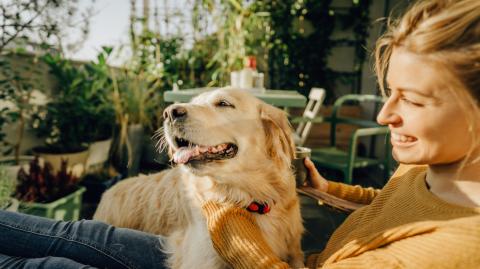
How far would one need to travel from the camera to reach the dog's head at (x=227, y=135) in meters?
1.38

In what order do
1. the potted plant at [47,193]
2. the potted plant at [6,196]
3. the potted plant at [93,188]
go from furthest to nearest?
the potted plant at [93,188] → the potted plant at [47,193] → the potted plant at [6,196]

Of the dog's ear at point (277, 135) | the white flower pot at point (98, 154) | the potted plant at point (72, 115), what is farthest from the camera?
the white flower pot at point (98, 154)

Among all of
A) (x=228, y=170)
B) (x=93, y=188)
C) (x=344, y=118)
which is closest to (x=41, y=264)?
(x=228, y=170)

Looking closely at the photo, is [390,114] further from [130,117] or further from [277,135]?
[130,117]

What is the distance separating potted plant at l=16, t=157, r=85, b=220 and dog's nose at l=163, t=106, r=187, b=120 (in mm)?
1300

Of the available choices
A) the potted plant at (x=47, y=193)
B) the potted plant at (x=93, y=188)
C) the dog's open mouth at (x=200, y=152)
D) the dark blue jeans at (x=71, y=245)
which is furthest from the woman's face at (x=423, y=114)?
the potted plant at (x=93, y=188)

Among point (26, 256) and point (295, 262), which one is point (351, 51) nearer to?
point (295, 262)

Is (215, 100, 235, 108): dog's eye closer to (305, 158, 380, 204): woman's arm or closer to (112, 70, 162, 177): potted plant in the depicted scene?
(305, 158, 380, 204): woman's arm

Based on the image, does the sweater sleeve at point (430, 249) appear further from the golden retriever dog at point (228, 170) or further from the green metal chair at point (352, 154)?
the green metal chair at point (352, 154)

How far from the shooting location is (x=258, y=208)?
1346mm

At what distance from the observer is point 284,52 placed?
554 cm

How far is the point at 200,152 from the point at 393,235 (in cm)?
79

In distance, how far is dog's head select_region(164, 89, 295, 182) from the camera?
54.2 inches

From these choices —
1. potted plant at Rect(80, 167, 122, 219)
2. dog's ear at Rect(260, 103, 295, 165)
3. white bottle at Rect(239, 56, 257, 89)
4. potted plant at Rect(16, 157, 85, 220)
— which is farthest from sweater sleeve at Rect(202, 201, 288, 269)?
white bottle at Rect(239, 56, 257, 89)
